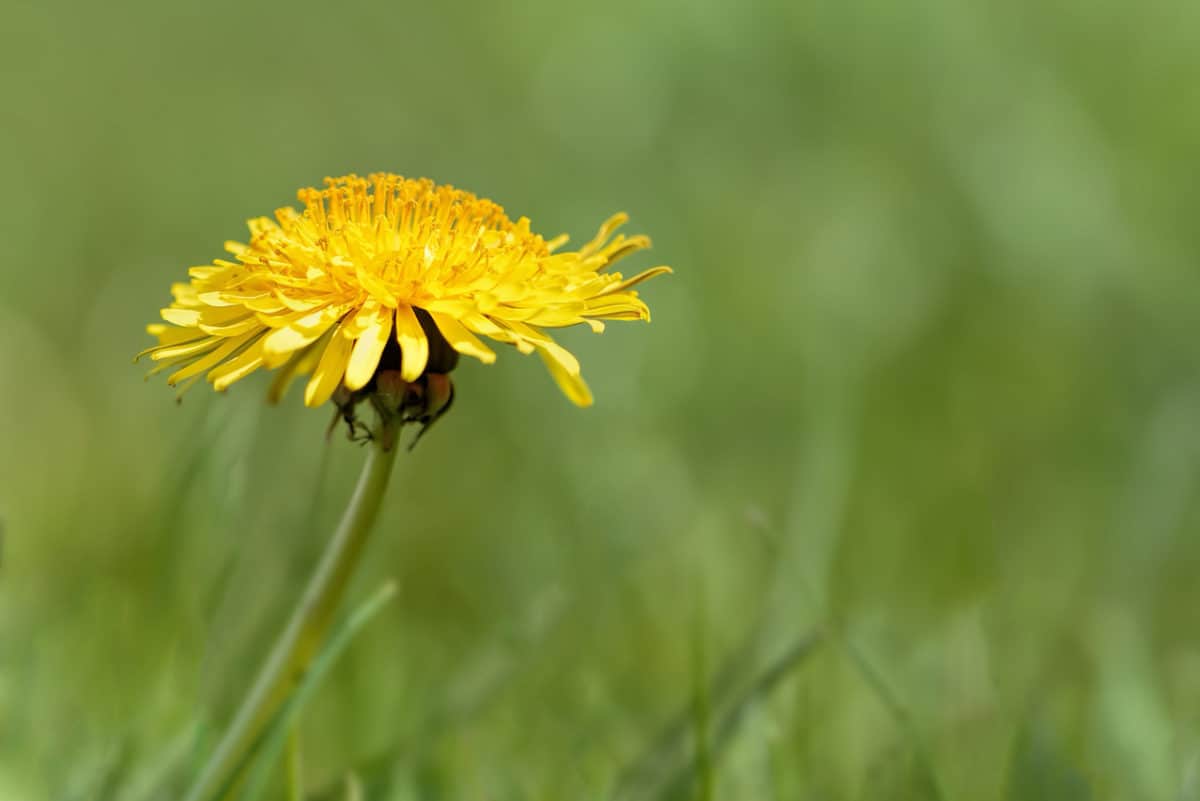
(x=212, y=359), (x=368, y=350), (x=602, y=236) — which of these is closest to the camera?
(x=368, y=350)

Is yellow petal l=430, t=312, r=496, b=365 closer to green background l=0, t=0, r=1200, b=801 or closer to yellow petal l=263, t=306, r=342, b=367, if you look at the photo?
yellow petal l=263, t=306, r=342, b=367

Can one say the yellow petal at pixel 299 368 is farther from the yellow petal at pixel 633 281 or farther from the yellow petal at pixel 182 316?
the yellow petal at pixel 633 281

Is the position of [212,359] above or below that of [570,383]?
above

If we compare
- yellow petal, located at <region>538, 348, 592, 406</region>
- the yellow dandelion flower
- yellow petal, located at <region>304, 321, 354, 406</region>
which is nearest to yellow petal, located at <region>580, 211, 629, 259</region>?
the yellow dandelion flower

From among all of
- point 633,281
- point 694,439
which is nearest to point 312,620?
point 633,281

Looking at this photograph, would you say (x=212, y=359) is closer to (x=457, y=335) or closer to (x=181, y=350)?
(x=181, y=350)

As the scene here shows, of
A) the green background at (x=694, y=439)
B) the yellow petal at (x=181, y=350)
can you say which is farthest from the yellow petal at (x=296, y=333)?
the green background at (x=694, y=439)
